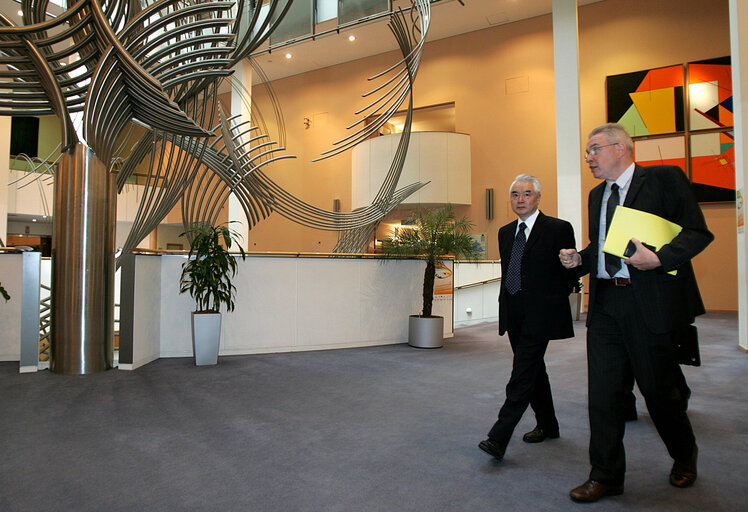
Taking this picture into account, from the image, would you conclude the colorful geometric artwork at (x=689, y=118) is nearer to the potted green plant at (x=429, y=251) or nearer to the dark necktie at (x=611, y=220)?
the potted green plant at (x=429, y=251)

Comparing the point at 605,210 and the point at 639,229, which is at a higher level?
the point at 605,210

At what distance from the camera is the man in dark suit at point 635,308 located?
1.94 meters

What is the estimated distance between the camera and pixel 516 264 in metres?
2.66

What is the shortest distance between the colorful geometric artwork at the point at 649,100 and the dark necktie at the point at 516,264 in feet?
38.0

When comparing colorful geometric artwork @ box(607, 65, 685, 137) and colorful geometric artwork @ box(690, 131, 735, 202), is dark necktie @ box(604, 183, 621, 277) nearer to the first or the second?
colorful geometric artwork @ box(690, 131, 735, 202)

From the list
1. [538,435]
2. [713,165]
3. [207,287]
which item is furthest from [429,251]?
[713,165]

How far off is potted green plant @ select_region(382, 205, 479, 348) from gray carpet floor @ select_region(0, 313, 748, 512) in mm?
1640

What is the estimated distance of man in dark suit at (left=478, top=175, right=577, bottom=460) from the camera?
98.1 inches

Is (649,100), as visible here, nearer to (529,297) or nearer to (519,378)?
(529,297)

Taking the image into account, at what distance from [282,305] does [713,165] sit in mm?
11088

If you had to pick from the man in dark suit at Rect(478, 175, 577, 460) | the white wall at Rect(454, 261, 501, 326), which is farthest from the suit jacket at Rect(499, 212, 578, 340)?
the white wall at Rect(454, 261, 501, 326)

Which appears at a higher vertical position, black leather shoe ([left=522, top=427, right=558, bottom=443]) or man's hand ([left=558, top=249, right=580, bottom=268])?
man's hand ([left=558, top=249, right=580, bottom=268])

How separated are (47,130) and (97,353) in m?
18.0

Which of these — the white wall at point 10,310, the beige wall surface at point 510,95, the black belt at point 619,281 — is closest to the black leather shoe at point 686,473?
the black belt at point 619,281
